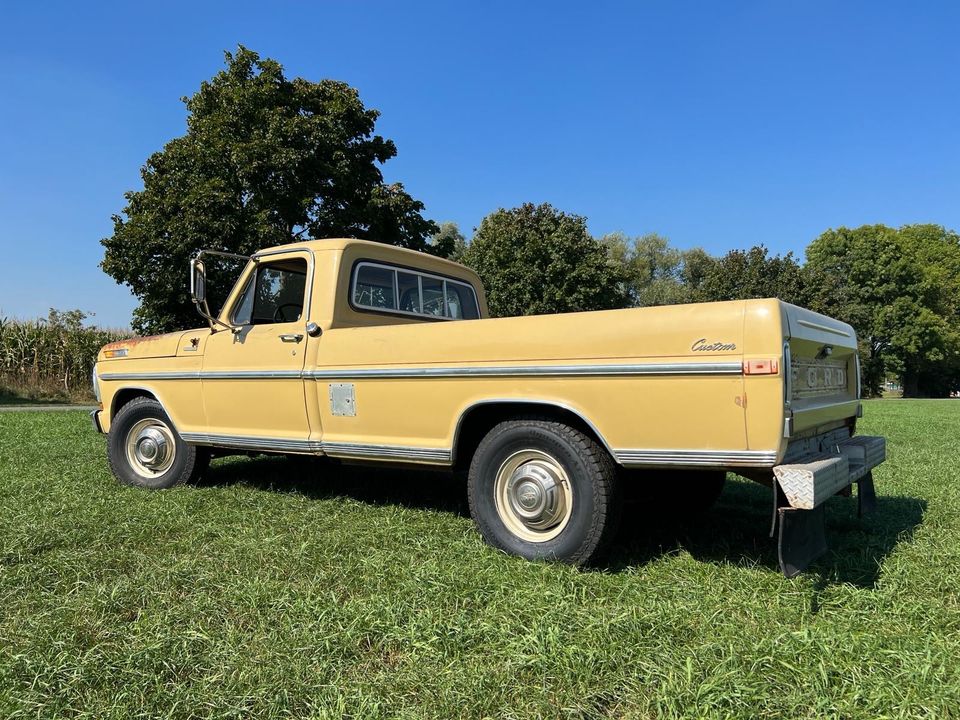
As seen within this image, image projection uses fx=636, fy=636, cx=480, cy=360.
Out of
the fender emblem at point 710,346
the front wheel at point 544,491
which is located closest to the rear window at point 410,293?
the front wheel at point 544,491

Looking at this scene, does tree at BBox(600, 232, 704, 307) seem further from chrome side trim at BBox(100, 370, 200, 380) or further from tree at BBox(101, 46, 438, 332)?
chrome side trim at BBox(100, 370, 200, 380)

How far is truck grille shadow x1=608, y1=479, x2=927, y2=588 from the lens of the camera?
3.44m

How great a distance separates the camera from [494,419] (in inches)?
151

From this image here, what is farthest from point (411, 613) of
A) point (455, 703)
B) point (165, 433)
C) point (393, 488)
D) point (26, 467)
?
point (26, 467)

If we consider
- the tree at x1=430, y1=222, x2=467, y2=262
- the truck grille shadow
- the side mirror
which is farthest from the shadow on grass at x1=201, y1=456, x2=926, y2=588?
the tree at x1=430, y1=222, x2=467, y2=262

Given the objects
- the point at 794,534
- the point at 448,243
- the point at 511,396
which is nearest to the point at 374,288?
the point at 511,396

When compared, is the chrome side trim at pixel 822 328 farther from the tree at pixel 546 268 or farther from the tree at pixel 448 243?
the tree at pixel 546 268

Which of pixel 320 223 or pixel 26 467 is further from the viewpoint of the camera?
pixel 320 223

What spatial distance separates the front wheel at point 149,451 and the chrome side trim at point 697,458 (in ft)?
12.4

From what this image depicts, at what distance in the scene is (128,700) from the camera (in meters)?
2.12

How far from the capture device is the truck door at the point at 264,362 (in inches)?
175

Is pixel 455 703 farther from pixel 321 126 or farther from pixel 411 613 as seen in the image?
pixel 321 126

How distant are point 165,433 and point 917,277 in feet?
167

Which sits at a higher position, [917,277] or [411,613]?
[917,277]
